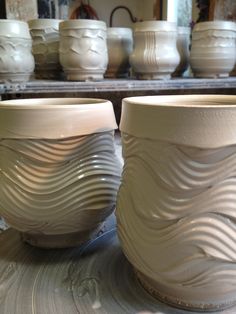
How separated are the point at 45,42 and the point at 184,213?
1278 mm

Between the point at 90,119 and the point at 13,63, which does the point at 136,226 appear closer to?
the point at 90,119

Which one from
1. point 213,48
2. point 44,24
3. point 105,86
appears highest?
point 44,24

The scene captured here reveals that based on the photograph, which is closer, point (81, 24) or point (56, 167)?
point (56, 167)

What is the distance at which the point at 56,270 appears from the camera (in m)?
0.38

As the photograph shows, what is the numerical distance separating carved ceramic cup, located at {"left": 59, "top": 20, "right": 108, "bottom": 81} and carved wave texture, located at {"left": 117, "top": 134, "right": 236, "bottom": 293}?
1021mm

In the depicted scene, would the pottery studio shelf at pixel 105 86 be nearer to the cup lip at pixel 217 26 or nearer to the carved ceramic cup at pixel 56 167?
the cup lip at pixel 217 26

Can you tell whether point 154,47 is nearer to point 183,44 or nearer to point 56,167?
point 183,44

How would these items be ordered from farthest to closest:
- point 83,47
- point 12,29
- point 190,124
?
point 83,47, point 12,29, point 190,124

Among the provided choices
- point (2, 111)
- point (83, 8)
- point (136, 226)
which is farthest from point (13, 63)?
point (83, 8)

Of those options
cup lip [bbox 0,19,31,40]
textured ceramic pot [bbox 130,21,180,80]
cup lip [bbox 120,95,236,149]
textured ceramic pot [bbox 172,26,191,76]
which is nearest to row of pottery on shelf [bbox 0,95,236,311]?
cup lip [bbox 120,95,236,149]

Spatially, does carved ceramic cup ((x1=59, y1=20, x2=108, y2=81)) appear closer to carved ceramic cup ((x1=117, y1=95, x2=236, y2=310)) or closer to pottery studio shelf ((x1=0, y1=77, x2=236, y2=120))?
pottery studio shelf ((x1=0, y1=77, x2=236, y2=120))

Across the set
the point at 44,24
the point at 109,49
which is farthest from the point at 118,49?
the point at 44,24

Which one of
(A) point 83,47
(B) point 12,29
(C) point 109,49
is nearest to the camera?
(B) point 12,29

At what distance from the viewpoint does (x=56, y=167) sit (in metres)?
0.36
